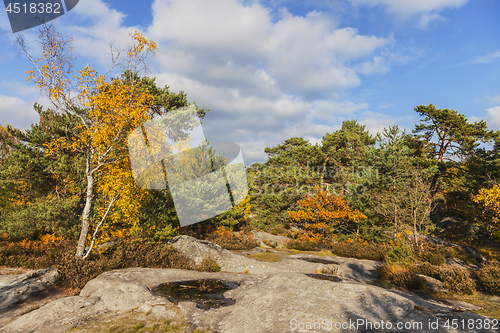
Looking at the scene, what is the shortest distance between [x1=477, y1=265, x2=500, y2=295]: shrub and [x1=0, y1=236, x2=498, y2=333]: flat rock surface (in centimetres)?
320

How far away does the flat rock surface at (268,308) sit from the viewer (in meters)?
5.11

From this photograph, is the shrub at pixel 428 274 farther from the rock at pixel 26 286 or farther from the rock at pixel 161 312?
the rock at pixel 26 286

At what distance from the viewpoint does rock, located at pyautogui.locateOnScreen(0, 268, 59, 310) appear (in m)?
6.94

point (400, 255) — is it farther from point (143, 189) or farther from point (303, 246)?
point (143, 189)

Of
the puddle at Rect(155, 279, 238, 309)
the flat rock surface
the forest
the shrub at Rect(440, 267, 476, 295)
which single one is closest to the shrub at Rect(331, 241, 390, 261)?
the forest

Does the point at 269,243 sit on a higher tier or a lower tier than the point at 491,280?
lower

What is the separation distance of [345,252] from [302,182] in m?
14.7

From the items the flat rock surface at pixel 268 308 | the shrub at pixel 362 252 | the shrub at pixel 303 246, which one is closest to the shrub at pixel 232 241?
the shrub at pixel 303 246

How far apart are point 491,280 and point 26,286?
17.0 m

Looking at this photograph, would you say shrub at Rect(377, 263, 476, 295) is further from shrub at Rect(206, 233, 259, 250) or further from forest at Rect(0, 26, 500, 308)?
shrub at Rect(206, 233, 259, 250)

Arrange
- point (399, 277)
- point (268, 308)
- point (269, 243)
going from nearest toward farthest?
1. point (268, 308)
2. point (399, 277)
3. point (269, 243)

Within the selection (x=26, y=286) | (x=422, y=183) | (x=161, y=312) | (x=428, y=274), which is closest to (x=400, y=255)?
(x=428, y=274)

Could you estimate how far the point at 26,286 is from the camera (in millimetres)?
7449

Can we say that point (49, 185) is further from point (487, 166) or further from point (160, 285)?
point (487, 166)
